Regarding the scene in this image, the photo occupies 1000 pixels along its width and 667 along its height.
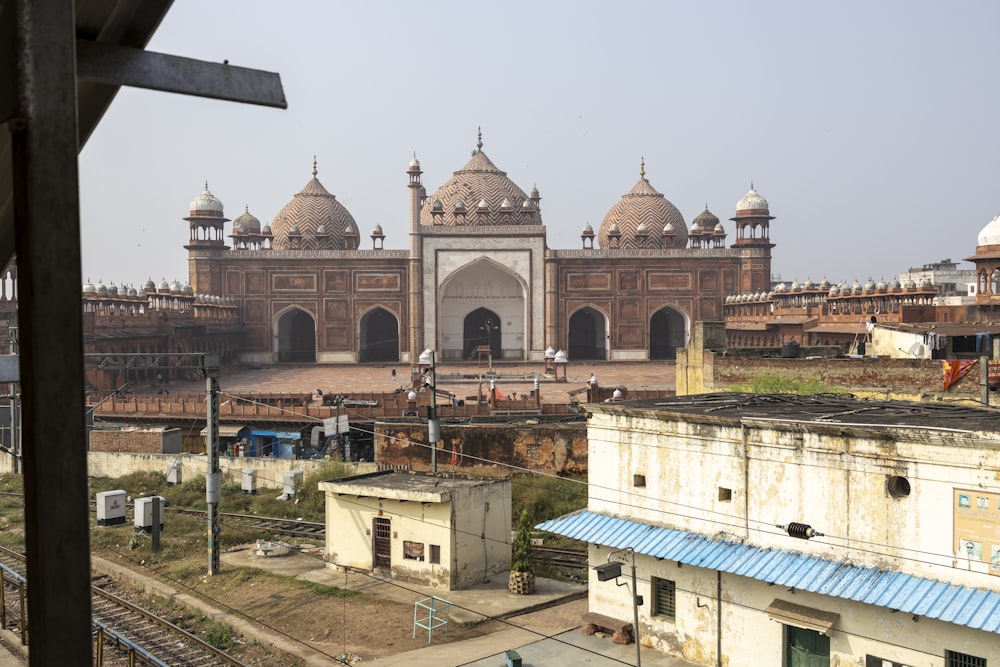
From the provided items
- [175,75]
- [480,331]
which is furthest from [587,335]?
[175,75]

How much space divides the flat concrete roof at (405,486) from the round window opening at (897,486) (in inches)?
207

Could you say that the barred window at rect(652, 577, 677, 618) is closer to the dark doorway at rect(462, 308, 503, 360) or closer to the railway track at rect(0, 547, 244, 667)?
the railway track at rect(0, 547, 244, 667)

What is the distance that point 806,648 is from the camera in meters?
8.70

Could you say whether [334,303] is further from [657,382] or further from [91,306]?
[657,382]

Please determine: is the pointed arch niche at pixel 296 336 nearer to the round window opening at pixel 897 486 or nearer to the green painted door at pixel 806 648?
the green painted door at pixel 806 648

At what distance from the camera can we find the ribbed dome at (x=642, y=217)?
39156 millimetres

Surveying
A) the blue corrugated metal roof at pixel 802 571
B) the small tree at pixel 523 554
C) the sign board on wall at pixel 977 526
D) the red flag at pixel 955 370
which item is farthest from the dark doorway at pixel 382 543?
the red flag at pixel 955 370

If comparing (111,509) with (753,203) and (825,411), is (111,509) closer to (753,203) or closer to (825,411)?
(825,411)

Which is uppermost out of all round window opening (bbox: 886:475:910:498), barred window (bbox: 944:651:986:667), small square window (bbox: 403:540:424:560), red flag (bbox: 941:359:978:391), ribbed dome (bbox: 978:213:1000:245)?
ribbed dome (bbox: 978:213:1000:245)

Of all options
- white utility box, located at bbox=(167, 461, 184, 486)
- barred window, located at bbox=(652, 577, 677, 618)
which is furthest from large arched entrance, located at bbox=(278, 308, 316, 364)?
barred window, located at bbox=(652, 577, 677, 618)

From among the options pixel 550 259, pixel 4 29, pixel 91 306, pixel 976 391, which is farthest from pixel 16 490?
pixel 550 259

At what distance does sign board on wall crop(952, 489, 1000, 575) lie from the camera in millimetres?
7613

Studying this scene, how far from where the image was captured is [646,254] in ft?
119

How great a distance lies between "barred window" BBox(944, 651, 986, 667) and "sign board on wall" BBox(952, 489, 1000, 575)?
70cm
